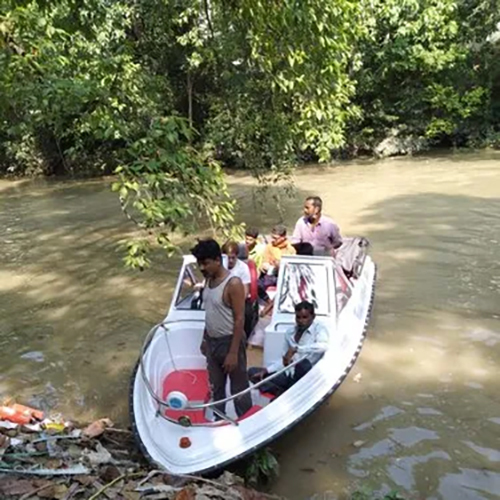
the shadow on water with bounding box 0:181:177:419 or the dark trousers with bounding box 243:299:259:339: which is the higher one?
the dark trousers with bounding box 243:299:259:339

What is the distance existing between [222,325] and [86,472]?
57.7 inches

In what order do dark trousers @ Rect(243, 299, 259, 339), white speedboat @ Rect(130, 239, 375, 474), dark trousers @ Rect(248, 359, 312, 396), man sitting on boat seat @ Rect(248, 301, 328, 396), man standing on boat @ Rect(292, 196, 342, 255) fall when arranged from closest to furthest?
1. white speedboat @ Rect(130, 239, 375, 474)
2. dark trousers @ Rect(248, 359, 312, 396)
3. man sitting on boat seat @ Rect(248, 301, 328, 396)
4. dark trousers @ Rect(243, 299, 259, 339)
5. man standing on boat @ Rect(292, 196, 342, 255)

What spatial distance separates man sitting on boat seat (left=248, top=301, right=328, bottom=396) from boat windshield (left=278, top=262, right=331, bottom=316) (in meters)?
0.63

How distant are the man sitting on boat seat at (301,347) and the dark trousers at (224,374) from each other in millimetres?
398

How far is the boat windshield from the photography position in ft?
22.4

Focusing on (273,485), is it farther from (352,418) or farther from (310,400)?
(352,418)

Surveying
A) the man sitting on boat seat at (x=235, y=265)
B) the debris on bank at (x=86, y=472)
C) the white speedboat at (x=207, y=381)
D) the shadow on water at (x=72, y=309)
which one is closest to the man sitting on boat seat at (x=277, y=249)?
the white speedboat at (x=207, y=381)

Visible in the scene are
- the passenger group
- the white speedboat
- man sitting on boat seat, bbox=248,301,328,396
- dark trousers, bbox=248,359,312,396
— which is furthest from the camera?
man sitting on boat seat, bbox=248,301,328,396

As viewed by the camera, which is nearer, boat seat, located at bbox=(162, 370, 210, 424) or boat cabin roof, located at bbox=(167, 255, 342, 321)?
boat seat, located at bbox=(162, 370, 210, 424)

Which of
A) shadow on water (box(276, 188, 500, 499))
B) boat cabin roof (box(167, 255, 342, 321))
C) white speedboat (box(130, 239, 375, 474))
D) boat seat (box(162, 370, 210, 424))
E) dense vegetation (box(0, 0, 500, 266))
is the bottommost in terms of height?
shadow on water (box(276, 188, 500, 499))

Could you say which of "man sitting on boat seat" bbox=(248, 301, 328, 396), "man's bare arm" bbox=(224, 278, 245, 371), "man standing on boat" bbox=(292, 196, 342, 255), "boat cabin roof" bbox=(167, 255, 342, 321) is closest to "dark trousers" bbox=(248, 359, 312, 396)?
"man sitting on boat seat" bbox=(248, 301, 328, 396)

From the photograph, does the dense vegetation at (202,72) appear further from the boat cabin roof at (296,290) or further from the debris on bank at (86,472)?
the debris on bank at (86,472)

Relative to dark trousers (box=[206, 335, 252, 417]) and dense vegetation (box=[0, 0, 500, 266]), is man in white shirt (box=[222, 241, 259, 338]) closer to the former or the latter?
dense vegetation (box=[0, 0, 500, 266])

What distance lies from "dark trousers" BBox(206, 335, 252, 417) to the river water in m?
0.68
